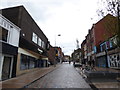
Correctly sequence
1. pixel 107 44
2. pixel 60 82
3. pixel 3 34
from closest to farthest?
1. pixel 60 82
2. pixel 3 34
3. pixel 107 44

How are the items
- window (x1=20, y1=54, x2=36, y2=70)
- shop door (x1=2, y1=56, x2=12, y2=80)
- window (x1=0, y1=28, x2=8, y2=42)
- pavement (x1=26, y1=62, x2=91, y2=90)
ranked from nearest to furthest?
pavement (x1=26, y1=62, x2=91, y2=90)
window (x1=0, y1=28, x2=8, y2=42)
shop door (x1=2, y1=56, x2=12, y2=80)
window (x1=20, y1=54, x2=36, y2=70)

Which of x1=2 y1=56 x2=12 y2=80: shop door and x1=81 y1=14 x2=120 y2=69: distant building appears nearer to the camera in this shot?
x1=81 y1=14 x2=120 y2=69: distant building

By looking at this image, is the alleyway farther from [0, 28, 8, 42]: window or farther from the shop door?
[0, 28, 8, 42]: window

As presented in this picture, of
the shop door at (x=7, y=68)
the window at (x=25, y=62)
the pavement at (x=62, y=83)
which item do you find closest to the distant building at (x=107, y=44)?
the pavement at (x=62, y=83)

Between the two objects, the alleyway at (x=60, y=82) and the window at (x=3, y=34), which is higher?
the window at (x=3, y=34)

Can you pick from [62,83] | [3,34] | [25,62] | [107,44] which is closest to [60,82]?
[62,83]

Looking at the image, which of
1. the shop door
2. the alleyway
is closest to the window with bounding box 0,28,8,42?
the shop door

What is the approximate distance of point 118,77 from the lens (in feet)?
34.6

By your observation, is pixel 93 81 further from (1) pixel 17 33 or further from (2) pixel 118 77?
(1) pixel 17 33

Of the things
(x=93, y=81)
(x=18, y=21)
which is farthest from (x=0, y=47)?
(x=93, y=81)

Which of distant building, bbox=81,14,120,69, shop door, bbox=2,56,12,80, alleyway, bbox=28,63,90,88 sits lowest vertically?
alleyway, bbox=28,63,90,88

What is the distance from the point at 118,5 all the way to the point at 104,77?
6.05m

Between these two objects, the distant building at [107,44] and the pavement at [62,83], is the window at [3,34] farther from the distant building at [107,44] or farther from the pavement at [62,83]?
the distant building at [107,44]

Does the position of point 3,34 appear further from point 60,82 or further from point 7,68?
point 60,82
